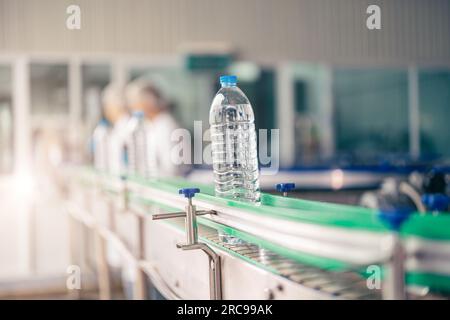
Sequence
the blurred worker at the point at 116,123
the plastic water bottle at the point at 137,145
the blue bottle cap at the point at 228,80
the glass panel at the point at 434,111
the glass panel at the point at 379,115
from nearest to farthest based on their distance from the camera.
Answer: the blue bottle cap at the point at 228,80 → the plastic water bottle at the point at 137,145 → the blurred worker at the point at 116,123 → the glass panel at the point at 379,115 → the glass panel at the point at 434,111

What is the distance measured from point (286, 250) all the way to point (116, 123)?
3513mm

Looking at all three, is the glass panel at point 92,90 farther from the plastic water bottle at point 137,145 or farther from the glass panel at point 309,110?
the plastic water bottle at point 137,145

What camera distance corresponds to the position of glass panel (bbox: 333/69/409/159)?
6.21m

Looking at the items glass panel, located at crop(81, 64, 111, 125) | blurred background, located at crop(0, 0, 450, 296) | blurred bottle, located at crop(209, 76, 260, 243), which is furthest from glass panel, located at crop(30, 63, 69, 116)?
blurred bottle, located at crop(209, 76, 260, 243)

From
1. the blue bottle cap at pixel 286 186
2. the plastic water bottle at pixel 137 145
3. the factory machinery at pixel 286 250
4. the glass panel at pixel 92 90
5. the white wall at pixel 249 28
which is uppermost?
the white wall at pixel 249 28

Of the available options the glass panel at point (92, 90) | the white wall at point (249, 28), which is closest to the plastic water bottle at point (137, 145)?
the glass panel at point (92, 90)

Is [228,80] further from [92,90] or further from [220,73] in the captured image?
[220,73]

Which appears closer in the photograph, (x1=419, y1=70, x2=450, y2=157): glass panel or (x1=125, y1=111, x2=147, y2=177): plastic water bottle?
(x1=125, y1=111, x2=147, y2=177): plastic water bottle

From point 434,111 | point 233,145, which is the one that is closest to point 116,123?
point 233,145

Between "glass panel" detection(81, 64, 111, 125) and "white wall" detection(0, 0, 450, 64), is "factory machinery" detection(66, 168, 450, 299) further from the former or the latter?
"white wall" detection(0, 0, 450, 64)

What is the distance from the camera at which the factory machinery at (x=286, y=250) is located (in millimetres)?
793

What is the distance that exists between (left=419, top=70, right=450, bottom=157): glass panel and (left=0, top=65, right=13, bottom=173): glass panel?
4.25 m

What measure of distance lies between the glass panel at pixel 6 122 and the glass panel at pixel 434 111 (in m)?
4.25

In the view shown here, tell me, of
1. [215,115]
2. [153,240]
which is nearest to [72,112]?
[153,240]
